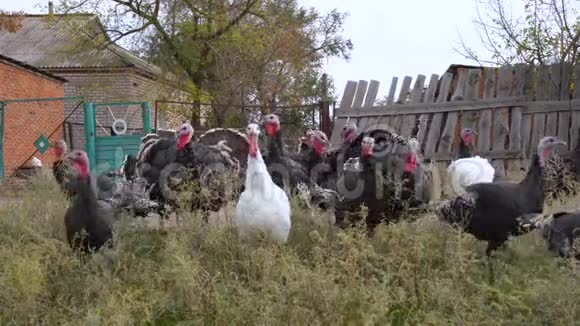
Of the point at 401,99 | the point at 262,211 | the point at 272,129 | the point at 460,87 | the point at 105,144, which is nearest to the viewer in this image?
the point at 262,211

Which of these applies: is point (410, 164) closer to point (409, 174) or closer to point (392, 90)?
point (409, 174)

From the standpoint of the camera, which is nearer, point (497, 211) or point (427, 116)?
point (497, 211)

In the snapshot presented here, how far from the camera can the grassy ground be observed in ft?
11.3

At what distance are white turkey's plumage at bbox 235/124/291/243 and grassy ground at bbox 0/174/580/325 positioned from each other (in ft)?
0.42

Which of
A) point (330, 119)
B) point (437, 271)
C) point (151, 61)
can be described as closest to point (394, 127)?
point (330, 119)

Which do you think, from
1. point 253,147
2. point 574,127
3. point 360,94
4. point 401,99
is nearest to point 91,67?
point 360,94

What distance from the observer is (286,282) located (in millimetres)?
3736

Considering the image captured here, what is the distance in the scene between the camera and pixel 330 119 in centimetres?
1085

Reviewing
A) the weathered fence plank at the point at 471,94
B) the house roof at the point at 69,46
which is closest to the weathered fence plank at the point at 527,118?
the weathered fence plank at the point at 471,94

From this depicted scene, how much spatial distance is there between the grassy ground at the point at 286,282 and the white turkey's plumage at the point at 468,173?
164 cm

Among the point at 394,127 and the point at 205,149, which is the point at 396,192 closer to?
the point at 205,149

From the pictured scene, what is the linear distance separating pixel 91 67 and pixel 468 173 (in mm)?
16928

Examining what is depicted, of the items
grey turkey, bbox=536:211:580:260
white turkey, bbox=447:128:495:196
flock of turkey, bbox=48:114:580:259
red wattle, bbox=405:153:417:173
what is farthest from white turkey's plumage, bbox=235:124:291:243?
white turkey, bbox=447:128:495:196

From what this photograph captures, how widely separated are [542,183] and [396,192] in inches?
43.6
